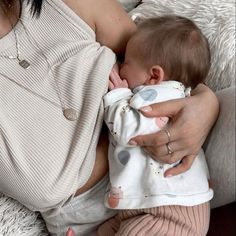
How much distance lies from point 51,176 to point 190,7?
54 cm

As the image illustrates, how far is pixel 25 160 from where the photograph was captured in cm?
91

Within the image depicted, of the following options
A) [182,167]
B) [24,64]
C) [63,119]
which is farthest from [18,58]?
[182,167]

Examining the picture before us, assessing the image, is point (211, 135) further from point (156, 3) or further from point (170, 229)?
point (156, 3)

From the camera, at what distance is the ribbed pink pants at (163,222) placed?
924 mm

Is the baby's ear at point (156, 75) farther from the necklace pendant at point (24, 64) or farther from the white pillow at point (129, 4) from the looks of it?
the white pillow at point (129, 4)

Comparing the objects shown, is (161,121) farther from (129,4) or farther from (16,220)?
(129,4)

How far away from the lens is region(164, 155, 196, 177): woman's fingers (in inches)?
37.5

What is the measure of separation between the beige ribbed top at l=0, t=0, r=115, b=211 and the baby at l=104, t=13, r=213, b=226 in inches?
1.6

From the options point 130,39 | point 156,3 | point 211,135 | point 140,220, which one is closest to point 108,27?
point 130,39

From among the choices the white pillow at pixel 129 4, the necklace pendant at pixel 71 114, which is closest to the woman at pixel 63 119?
the necklace pendant at pixel 71 114

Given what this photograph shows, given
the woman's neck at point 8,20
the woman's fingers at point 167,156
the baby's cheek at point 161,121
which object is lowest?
the woman's fingers at point 167,156

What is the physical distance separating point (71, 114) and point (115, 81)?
12 cm

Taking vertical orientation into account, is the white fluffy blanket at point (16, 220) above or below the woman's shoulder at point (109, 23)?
below

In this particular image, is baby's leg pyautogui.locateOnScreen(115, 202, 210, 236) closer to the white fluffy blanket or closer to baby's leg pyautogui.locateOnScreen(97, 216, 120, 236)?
baby's leg pyautogui.locateOnScreen(97, 216, 120, 236)
